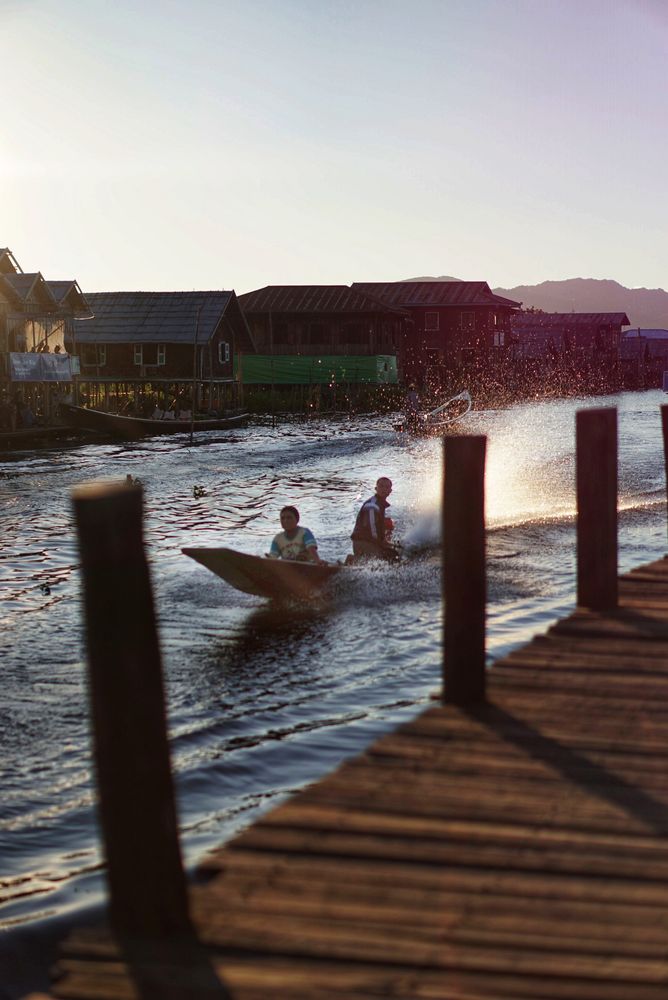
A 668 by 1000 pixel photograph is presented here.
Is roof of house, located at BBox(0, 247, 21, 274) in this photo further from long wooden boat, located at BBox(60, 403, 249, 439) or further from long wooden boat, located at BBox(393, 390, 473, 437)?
long wooden boat, located at BBox(393, 390, 473, 437)

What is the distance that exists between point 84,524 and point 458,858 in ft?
5.70

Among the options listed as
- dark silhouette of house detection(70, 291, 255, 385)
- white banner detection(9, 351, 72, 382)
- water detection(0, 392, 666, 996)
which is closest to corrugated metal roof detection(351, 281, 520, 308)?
dark silhouette of house detection(70, 291, 255, 385)

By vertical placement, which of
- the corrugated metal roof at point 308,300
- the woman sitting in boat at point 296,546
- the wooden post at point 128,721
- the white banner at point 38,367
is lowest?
the woman sitting in boat at point 296,546

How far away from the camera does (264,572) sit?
16.7 metres

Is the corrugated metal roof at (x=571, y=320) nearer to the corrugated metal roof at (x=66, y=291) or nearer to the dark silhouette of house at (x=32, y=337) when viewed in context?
the corrugated metal roof at (x=66, y=291)

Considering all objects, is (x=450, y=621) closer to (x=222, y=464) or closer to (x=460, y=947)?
(x=460, y=947)

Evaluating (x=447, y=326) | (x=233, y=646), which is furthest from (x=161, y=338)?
(x=233, y=646)

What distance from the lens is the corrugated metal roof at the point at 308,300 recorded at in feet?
245

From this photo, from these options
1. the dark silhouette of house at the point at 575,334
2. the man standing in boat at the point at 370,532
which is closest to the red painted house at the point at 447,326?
the dark silhouette of house at the point at 575,334

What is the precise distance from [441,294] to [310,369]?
1408cm

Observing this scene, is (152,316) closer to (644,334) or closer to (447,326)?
(447,326)

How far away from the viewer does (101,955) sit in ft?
11.5

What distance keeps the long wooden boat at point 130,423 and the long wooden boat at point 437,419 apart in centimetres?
874

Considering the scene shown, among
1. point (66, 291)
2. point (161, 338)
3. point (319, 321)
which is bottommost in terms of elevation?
point (161, 338)
